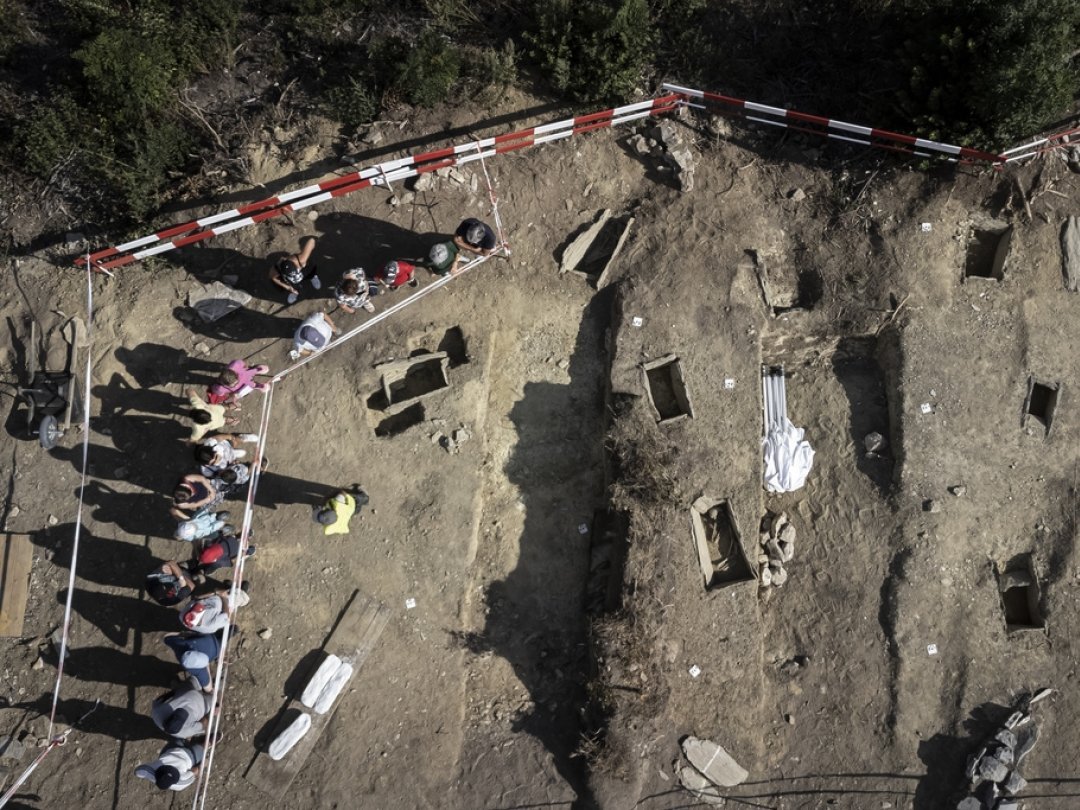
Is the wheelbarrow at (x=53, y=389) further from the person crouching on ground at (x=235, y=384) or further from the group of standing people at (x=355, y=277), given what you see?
the group of standing people at (x=355, y=277)

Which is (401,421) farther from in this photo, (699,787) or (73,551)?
(699,787)

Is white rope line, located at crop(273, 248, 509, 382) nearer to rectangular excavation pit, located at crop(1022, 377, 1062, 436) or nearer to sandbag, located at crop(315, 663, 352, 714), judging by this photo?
sandbag, located at crop(315, 663, 352, 714)

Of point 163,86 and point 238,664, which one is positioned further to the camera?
point 163,86

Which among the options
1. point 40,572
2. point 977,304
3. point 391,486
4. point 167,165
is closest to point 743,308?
point 977,304

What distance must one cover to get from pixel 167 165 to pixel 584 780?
9919 millimetres

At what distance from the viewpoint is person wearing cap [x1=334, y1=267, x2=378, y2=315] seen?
26.7 feet

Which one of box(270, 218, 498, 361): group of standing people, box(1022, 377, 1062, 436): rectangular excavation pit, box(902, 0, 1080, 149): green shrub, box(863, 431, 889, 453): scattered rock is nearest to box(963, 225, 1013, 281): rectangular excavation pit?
box(902, 0, 1080, 149): green shrub

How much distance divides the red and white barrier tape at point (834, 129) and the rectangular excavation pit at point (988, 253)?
99 cm

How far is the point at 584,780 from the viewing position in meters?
8.31

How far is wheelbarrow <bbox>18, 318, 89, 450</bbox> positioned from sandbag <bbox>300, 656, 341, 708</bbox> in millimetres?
4684

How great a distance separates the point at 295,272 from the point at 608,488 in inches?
192

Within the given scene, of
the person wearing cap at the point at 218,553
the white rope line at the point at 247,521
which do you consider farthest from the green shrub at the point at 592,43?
the person wearing cap at the point at 218,553

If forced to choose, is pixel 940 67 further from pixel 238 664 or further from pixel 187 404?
pixel 238 664

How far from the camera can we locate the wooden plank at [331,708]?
8.21 meters
